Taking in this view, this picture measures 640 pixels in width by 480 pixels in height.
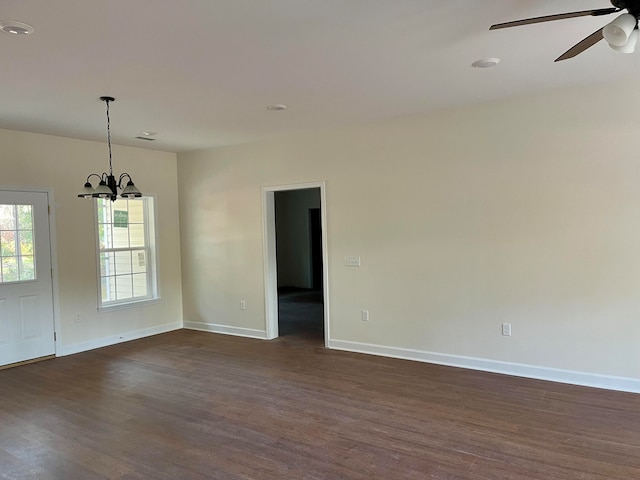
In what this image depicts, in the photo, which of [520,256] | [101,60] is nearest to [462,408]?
[520,256]

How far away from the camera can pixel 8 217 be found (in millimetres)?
5109

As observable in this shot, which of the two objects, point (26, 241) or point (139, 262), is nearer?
point (26, 241)

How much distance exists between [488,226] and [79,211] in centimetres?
491

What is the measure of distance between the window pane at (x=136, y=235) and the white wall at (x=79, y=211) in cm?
25

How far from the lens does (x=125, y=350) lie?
5.72 metres

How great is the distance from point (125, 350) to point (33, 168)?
2.46m

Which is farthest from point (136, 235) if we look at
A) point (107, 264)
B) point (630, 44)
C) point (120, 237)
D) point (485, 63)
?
point (630, 44)

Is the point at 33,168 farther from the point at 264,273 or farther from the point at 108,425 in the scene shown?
the point at 108,425

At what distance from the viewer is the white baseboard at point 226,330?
20.2 feet

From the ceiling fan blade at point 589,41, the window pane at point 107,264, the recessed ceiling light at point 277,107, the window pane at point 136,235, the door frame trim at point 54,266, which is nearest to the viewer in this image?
the ceiling fan blade at point 589,41

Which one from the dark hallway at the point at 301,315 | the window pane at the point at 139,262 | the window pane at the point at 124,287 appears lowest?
the dark hallway at the point at 301,315

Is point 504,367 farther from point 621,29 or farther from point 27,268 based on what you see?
point 27,268

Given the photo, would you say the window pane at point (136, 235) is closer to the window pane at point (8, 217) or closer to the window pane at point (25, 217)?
the window pane at point (25, 217)

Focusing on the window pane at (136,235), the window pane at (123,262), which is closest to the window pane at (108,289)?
the window pane at (123,262)
